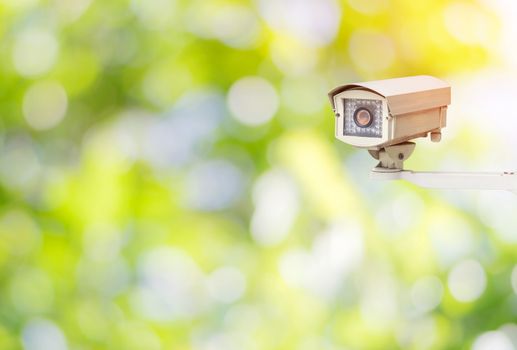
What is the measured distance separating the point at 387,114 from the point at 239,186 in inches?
37.6

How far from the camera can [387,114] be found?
169 cm

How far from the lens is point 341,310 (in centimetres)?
260

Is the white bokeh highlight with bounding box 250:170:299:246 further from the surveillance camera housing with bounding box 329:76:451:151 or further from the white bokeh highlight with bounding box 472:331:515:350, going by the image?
the surveillance camera housing with bounding box 329:76:451:151

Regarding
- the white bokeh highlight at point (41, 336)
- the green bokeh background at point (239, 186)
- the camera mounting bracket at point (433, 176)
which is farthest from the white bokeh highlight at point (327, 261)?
the camera mounting bracket at point (433, 176)

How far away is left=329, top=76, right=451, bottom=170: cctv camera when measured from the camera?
171cm

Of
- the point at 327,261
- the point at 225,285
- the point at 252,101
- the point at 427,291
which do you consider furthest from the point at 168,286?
the point at 427,291

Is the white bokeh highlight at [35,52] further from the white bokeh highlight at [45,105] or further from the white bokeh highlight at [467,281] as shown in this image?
the white bokeh highlight at [467,281]

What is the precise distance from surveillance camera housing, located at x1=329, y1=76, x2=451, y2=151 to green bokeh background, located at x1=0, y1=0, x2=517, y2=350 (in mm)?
722

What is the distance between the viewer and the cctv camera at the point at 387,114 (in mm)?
1710

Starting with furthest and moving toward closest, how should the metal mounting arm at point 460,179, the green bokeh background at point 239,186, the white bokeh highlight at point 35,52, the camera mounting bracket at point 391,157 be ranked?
the white bokeh highlight at point 35,52 < the green bokeh background at point 239,186 < the camera mounting bracket at point 391,157 < the metal mounting arm at point 460,179

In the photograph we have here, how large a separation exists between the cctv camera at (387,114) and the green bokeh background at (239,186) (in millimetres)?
715

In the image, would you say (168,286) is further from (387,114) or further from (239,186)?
(387,114)

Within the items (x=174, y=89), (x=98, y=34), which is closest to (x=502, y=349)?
(x=174, y=89)

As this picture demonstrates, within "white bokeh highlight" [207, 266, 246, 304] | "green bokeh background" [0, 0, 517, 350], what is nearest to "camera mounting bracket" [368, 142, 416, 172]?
"green bokeh background" [0, 0, 517, 350]
